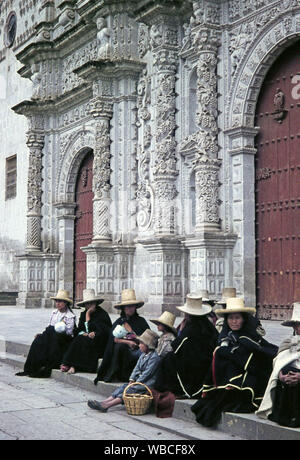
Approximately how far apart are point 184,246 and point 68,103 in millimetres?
8350

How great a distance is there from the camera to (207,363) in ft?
22.9

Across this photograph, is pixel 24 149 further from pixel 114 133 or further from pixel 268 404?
pixel 268 404

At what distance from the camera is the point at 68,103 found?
21703mm

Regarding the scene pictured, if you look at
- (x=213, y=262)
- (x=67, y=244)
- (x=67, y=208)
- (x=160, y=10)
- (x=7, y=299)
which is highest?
(x=160, y=10)

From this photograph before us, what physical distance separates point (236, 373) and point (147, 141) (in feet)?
37.5

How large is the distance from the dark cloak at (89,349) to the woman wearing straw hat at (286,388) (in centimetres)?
361

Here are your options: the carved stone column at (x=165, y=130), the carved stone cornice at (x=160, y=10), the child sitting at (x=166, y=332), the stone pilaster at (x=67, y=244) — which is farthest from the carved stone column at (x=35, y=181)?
the child sitting at (x=166, y=332)

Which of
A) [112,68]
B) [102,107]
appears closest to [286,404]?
[112,68]

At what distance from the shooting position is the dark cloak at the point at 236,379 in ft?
20.6

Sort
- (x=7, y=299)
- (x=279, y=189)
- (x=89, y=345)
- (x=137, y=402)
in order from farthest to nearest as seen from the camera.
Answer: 1. (x=7, y=299)
2. (x=279, y=189)
3. (x=89, y=345)
4. (x=137, y=402)

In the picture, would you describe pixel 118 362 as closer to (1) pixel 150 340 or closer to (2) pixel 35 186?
(1) pixel 150 340

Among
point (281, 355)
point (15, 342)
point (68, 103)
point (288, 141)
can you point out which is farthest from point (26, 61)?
point (281, 355)

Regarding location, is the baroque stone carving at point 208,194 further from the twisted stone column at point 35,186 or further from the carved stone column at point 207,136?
the twisted stone column at point 35,186

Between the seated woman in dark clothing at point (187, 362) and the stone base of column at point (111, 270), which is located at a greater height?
the stone base of column at point (111, 270)
